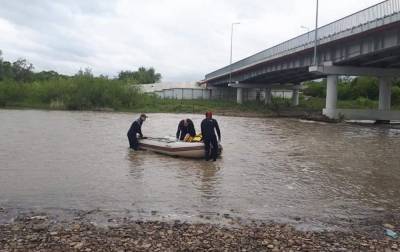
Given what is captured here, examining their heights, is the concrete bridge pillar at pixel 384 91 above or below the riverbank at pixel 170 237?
above

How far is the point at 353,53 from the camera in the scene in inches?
1695

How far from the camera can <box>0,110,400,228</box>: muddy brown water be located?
10438 millimetres

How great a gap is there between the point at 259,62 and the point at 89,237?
61196mm

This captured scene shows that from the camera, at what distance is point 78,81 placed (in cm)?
7088

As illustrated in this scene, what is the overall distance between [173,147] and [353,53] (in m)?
28.8

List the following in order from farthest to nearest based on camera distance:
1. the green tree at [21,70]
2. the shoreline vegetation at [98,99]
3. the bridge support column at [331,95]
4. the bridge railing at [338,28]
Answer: the green tree at [21,70]
the shoreline vegetation at [98,99]
the bridge support column at [331,95]
the bridge railing at [338,28]

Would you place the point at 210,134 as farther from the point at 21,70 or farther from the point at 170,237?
the point at 21,70

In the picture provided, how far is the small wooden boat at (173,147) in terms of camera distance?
17.8 metres

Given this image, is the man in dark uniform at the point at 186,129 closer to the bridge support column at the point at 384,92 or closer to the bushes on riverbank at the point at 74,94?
the bridge support column at the point at 384,92

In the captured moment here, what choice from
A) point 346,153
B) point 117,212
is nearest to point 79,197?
point 117,212

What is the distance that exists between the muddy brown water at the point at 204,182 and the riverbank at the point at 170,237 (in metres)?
0.91

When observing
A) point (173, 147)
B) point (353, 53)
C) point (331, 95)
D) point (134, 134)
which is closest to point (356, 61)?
point (353, 53)

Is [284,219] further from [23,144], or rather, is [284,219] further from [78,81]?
[78,81]

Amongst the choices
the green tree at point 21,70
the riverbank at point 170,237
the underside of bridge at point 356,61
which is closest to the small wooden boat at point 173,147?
the riverbank at point 170,237
